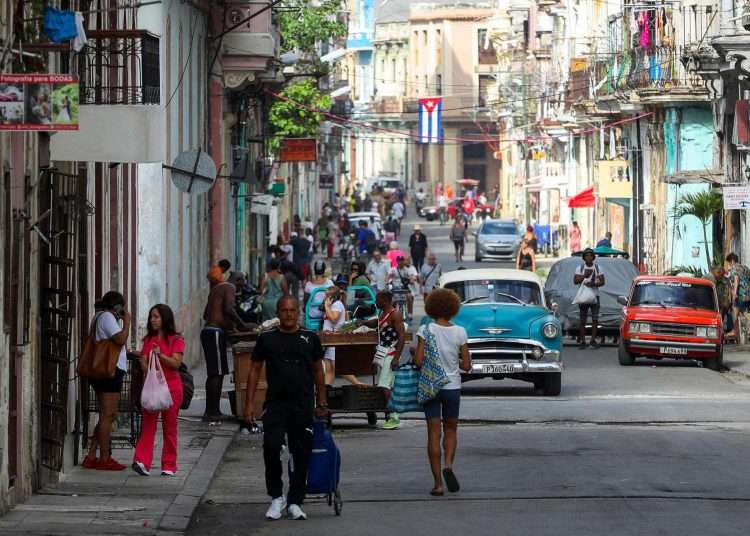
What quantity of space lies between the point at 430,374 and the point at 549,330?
1038 cm

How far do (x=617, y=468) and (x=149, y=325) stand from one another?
4232mm

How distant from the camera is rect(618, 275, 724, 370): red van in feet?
99.0

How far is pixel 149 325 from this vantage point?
1653cm

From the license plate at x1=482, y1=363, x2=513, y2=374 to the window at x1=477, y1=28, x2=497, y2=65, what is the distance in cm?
11491

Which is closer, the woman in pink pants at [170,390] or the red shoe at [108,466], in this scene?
the woman in pink pants at [170,390]

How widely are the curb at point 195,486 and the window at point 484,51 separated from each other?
121 meters

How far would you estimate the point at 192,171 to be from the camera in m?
24.2

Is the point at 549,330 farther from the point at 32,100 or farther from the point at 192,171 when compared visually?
the point at 32,100

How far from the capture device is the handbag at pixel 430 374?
1476cm

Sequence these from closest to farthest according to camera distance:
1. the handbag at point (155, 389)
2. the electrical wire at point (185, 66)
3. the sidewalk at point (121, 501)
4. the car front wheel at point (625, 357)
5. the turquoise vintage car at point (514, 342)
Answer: the sidewalk at point (121, 501)
the handbag at point (155, 389)
the turquoise vintage car at point (514, 342)
the electrical wire at point (185, 66)
the car front wheel at point (625, 357)

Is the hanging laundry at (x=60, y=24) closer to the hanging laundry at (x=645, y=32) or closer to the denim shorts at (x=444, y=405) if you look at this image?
the denim shorts at (x=444, y=405)

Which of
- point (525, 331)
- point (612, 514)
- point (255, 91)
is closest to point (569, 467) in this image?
point (612, 514)

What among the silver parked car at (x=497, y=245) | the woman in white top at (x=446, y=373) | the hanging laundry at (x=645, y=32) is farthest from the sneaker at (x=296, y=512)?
the silver parked car at (x=497, y=245)

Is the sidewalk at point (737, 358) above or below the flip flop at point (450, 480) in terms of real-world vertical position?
below
